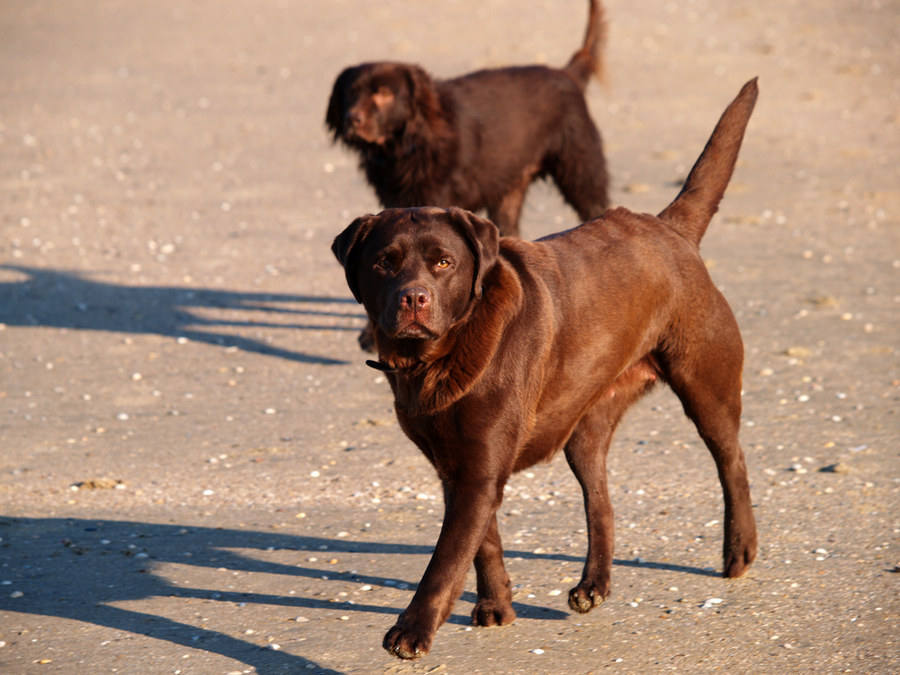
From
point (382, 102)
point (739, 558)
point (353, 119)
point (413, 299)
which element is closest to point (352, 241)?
point (413, 299)

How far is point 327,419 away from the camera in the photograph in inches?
250

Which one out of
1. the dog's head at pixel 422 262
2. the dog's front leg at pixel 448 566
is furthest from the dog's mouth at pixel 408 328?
the dog's front leg at pixel 448 566

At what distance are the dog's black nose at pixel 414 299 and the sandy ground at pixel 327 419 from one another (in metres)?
1.24

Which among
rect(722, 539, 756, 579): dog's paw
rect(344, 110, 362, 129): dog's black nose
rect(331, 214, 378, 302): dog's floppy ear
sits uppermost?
rect(344, 110, 362, 129): dog's black nose

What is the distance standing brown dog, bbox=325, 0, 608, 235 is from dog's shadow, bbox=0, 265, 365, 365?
119 cm

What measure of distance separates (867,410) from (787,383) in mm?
583

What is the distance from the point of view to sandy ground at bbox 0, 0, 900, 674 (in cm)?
397

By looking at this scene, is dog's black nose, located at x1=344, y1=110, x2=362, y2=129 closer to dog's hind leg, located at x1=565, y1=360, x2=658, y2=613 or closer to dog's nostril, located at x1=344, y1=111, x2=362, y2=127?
dog's nostril, located at x1=344, y1=111, x2=362, y2=127

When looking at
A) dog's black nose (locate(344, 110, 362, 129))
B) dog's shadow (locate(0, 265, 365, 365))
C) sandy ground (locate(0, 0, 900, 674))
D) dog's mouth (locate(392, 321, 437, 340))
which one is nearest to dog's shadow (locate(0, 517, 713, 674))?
sandy ground (locate(0, 0, 900, 674))

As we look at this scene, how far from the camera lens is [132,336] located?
788cm

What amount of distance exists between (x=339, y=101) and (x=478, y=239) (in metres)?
4.37

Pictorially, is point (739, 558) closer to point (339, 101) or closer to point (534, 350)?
point (534, 350)

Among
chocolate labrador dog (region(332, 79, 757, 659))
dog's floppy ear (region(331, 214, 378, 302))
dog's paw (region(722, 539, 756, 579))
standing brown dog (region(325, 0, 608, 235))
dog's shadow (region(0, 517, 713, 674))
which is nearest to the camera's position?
chocolate labrador dog (region(332, 79, 757, 659))

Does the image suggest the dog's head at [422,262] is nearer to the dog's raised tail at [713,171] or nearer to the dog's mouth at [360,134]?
the dog's raised tail at [713,171]
